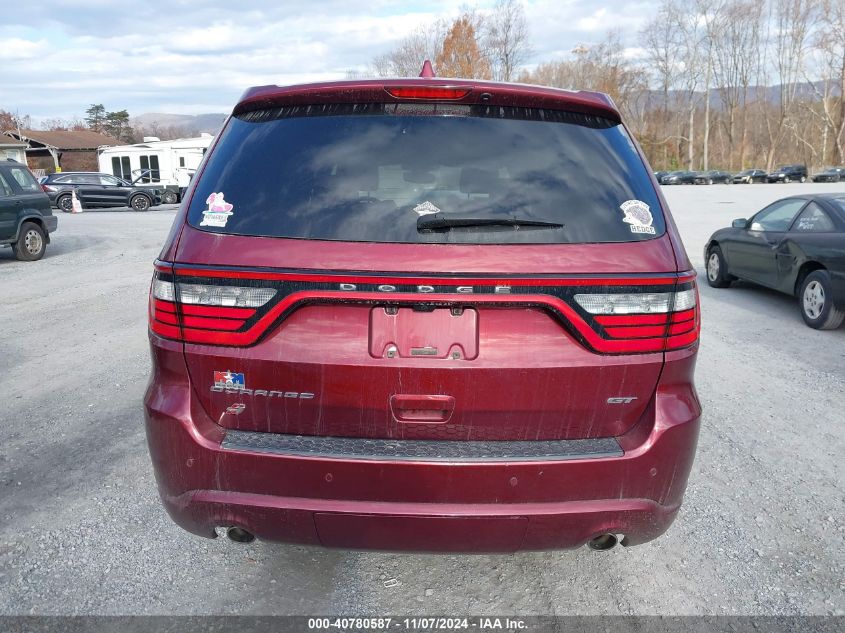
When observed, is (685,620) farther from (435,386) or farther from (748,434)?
(748,434)

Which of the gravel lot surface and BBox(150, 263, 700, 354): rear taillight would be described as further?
the gravel lot surface

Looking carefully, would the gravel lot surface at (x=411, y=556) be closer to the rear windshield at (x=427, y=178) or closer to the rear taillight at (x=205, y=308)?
the rear taillight at (x=205, y=308)

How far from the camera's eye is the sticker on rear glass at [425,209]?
222cm

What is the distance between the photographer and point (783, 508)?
3436 millimetres

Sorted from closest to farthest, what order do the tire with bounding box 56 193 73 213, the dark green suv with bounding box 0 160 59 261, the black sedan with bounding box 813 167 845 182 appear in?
the dark green suv with bounding box 0 160 59 261 → the tire with bounding box 56 193 73 213 → the black sedan with bounding box 813 167 845 182

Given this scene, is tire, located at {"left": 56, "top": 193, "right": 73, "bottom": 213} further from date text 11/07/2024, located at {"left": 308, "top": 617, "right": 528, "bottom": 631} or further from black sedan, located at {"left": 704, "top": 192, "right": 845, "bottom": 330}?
date text 11/07/2024, located at {"left": 308, "top": 617, "right": 528, "bottom": 631}

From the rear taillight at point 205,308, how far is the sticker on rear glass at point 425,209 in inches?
21.5

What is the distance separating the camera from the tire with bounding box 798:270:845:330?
710 centimetres

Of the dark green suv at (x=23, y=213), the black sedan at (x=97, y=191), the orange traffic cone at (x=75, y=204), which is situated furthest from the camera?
the black sedan at (x=97, y=191)

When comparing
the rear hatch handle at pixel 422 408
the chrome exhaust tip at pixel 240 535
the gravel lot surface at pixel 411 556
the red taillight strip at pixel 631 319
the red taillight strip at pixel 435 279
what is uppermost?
the red taillight strip at pixel 435 279

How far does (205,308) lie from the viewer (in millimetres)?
2197

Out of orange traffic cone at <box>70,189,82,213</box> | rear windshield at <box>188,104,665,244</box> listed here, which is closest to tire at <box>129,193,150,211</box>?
orange traffic cone at <box>70,189,82,213</box>

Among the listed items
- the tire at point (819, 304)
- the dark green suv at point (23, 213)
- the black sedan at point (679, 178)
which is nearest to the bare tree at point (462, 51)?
the black sedan at point (679, 178)

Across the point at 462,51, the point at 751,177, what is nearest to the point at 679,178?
the point at 751,177
